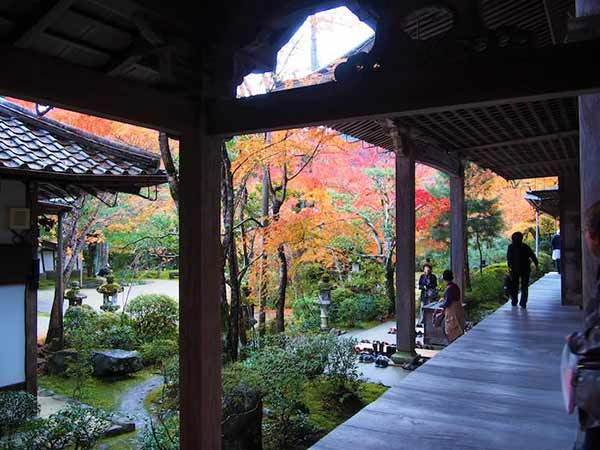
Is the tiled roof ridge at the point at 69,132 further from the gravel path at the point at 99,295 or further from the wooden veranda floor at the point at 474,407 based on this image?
the gravel path at the point at 99,295

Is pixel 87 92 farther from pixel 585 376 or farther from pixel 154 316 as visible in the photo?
pixel 154 316

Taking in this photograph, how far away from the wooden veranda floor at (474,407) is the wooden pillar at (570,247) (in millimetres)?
3288

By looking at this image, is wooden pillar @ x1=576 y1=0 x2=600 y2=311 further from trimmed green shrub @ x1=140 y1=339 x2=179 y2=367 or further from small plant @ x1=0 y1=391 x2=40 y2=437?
trimmed green shrub @ x1=140 y1=339 x2=179 y2=367

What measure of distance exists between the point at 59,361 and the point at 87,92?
22.7ft

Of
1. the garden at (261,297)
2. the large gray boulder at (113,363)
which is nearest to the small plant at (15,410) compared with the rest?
the garden at (261,297)

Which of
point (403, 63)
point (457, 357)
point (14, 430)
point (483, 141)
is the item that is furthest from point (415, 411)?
point (483, 141)

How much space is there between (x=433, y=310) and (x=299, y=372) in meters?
4.70

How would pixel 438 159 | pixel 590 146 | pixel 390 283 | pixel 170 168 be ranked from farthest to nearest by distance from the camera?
pixel 390 283
pixel 438 159
pixel 170 168
pixel 590 146

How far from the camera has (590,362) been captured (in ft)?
5.21

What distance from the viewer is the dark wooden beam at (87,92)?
212 centimetres

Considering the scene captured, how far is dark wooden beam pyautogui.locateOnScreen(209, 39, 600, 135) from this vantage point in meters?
→ 2.08

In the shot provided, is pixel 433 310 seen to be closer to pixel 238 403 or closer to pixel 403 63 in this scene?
pixel 238 403

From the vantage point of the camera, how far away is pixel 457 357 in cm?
509

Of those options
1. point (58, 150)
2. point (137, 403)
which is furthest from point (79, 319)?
point (58, 150)
